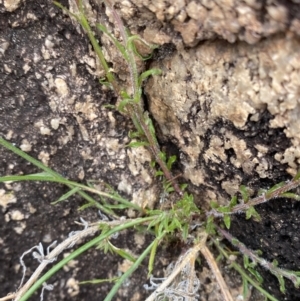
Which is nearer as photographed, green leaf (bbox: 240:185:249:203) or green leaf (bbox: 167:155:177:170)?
green leaf (bbox: 240:185:249:203)

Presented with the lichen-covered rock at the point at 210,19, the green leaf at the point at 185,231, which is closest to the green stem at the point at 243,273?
the green leaf at the point at 185,231

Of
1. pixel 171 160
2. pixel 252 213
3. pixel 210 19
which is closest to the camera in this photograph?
pixel 210 19

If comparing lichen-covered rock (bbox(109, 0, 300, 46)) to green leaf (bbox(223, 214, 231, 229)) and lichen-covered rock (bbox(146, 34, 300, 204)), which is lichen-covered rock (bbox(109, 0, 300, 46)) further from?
green leaf (bbox(223, 214, 231, 229))

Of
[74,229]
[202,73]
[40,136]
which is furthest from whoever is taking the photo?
[74,229]

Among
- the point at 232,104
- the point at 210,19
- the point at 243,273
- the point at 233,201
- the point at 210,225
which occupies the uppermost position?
the point at 210,19

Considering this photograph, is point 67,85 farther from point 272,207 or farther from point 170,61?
point 272,207

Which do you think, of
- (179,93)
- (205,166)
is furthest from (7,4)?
(205,166)

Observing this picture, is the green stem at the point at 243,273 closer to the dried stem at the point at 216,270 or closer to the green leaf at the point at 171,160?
the dried stem at the point at 216,270

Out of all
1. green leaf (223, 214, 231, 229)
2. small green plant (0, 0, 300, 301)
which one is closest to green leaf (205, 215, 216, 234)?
small green plant (0, 0, 300, 301)

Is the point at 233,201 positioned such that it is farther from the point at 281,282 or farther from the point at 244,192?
the point at 281,282

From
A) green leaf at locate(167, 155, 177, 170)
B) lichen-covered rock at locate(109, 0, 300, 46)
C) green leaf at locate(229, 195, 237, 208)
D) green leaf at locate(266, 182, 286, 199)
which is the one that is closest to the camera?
lichen-covered rock at locate(109, 0, 300, 46)

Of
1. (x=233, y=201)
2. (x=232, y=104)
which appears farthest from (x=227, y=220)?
(x=232, y=104)
